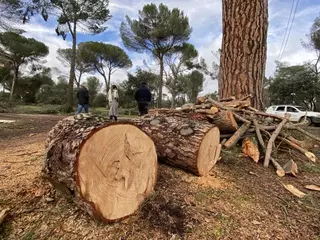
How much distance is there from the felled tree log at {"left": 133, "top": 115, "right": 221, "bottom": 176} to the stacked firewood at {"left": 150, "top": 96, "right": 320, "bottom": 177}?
0.54 metres

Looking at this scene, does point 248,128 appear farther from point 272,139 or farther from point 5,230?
point 5,230

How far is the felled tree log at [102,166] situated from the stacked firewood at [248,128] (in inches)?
54.1

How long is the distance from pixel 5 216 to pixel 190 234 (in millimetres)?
1177

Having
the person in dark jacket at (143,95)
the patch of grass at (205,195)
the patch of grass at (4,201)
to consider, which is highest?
the person in dark jacket at (143,95)

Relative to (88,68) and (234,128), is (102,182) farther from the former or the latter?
(88,68)

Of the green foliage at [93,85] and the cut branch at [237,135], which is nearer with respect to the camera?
the cut branch at [237,135]

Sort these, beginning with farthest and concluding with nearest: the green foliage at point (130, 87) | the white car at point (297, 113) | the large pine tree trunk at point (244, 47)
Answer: the green foliage at point (130, 87), the white car at point (297, 113), the large pine tree trunk at point (244, 47)

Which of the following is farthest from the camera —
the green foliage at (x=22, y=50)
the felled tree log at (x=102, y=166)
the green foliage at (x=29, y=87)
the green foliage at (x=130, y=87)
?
the green foliage at (x=29, y=87)

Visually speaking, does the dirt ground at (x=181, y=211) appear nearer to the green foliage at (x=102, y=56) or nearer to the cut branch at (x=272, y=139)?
the cut branch at (x=272, y=139)

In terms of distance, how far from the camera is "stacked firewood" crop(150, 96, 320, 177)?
9.29 ft

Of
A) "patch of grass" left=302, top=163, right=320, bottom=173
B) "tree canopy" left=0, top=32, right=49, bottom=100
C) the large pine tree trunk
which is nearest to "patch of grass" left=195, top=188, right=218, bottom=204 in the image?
"patch of grass" left=302, top=163, right=320, bottom=173

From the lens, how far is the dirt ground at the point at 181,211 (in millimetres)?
1505

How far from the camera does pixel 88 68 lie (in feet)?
83.0

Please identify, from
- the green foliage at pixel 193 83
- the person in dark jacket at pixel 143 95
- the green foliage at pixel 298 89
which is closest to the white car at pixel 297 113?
the green foliage at pixel 298 89
